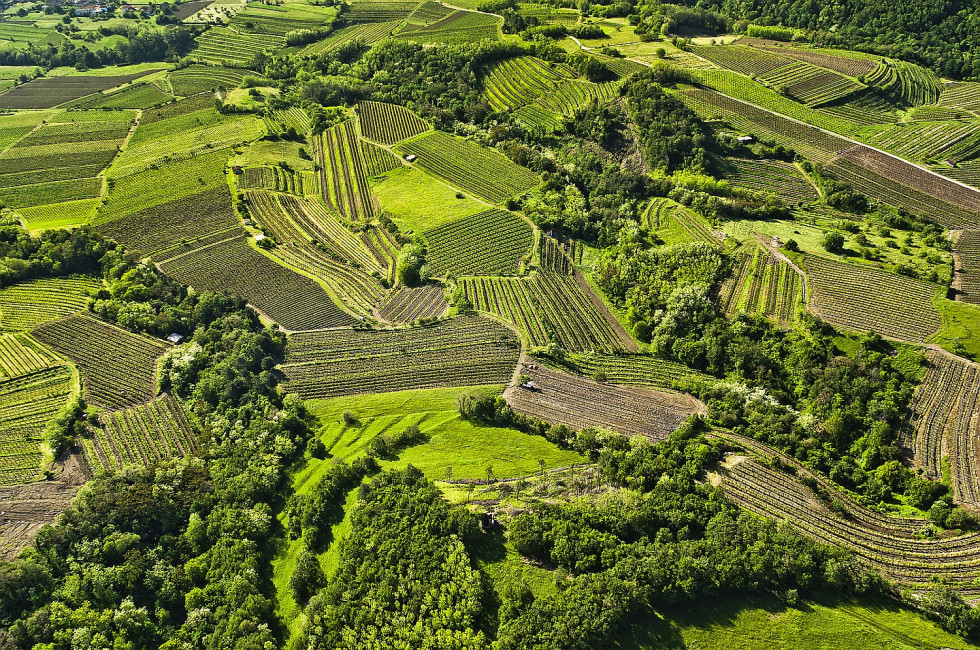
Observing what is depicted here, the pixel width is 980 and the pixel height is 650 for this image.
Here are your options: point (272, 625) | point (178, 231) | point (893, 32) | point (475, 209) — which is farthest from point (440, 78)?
point (272, 625)

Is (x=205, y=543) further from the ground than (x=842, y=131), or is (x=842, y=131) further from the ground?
(x=842, y=131)

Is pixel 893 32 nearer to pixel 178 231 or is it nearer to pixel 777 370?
pixel 777 370

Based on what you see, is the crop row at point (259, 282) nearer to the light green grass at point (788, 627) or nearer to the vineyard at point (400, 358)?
the vineyard at point (400, 358)

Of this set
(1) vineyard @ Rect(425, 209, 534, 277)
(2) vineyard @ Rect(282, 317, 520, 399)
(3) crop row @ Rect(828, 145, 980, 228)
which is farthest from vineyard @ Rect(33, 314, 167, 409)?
(3) crop row @ Rect(828, 145, 980, 228)

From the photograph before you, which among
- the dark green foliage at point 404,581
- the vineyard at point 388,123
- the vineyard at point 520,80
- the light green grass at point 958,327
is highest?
the vineyard at point 520,80

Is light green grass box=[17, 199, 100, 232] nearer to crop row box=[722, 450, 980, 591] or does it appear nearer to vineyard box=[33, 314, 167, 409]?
vineyard box=[33, 314, 167, 409]

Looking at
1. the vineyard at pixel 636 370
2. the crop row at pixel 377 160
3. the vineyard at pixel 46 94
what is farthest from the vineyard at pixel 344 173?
the vineyard at pixel 46 94

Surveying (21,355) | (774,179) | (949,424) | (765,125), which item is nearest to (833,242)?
(774,179)
